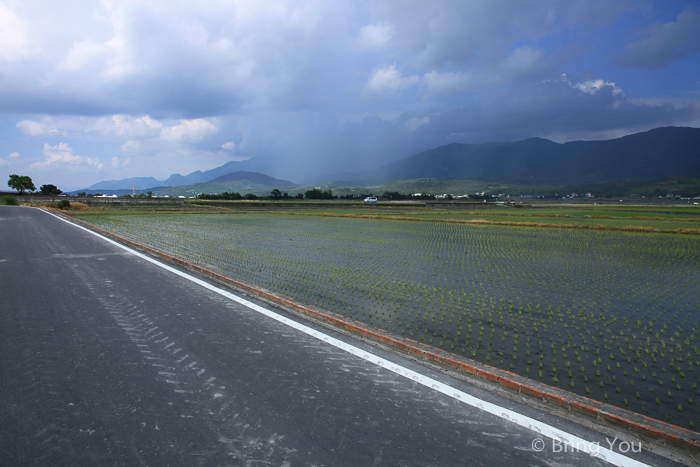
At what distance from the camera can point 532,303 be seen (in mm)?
→ 8367

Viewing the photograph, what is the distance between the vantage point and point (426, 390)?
149 inches

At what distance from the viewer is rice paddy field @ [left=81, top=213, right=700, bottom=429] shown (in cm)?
498

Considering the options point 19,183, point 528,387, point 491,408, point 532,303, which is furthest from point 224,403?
point 19,183

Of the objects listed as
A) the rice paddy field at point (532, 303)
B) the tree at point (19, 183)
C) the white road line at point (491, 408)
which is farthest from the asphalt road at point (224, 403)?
the tree at point (19, 183)

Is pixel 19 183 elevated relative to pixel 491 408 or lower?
elevated

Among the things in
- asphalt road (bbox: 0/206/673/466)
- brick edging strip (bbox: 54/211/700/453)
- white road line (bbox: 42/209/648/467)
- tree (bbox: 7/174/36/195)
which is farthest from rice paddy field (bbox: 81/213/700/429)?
tree (bbox: 7/174/36/195)

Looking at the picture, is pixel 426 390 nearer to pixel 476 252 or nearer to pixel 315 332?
pixel 315 332

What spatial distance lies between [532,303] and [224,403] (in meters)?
7.62

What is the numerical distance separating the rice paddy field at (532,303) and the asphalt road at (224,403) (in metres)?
1.84

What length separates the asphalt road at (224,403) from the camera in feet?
9.18

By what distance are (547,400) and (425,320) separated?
10.7 feet

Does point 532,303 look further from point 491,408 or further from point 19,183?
point 19,183

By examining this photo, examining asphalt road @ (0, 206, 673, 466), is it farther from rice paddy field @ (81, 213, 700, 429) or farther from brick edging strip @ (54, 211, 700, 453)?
rice paddy field @ (81, 213, 700, 429)

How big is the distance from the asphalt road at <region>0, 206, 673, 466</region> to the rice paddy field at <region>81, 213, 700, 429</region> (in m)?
1.84
